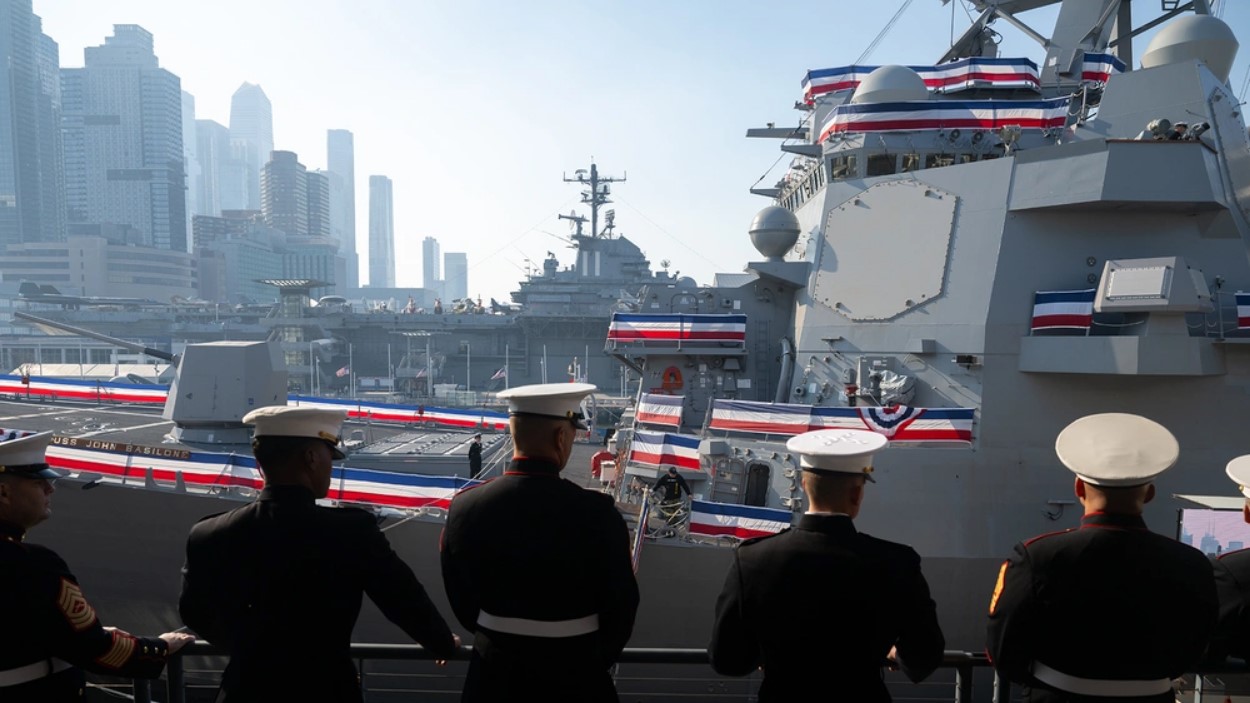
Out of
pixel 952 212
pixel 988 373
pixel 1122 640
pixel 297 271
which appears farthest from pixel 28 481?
pixel 297 271

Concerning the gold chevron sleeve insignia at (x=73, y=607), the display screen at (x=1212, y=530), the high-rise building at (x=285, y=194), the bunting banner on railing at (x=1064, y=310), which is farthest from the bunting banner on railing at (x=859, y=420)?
the high-rise building at (x=285, y=194)

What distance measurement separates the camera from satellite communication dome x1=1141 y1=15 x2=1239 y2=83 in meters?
10.2

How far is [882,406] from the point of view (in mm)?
9086

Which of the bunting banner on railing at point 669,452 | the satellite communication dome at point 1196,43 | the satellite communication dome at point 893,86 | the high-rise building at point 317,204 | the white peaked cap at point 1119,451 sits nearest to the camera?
the white peaked cap at point 1119,451

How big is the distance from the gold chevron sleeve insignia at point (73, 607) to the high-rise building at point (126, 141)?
471ft

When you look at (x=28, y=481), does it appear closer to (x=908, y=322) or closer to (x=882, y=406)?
(x=882, y=406)

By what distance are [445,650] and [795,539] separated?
109cm

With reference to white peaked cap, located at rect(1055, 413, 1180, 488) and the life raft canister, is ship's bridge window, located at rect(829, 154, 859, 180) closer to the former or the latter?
the life raft canister

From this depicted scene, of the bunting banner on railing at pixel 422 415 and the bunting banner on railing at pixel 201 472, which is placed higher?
the bunting banner on railing at pixel 201 472

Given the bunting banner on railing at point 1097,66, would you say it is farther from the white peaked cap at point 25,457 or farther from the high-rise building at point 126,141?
the high-rise building at point 126,141

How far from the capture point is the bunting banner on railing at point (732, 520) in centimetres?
813

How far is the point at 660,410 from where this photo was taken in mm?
10508

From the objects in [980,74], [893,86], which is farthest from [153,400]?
[980,74]

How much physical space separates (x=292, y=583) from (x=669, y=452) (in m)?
7.22
